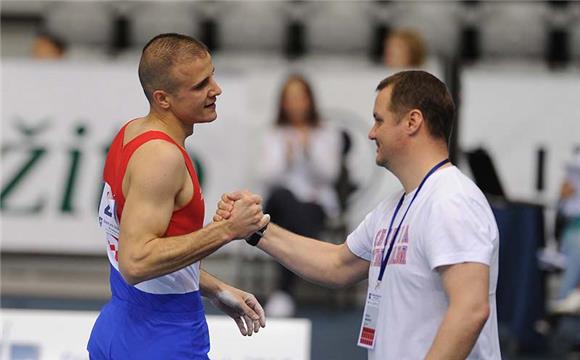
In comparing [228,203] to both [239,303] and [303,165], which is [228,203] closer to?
[239,303]

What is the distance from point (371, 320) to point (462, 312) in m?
0.48

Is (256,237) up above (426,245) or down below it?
below

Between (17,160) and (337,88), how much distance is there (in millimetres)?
2449

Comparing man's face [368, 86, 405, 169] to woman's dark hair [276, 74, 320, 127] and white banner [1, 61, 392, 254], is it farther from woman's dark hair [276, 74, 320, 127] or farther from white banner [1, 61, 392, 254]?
white banner [1, 61, 392, 254]

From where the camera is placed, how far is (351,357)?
7.73 m

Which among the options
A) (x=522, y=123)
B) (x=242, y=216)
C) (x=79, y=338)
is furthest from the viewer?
(x=522, y=123)

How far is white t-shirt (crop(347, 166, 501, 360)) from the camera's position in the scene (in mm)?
3465

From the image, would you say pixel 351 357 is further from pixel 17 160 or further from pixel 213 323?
pixel 17 160

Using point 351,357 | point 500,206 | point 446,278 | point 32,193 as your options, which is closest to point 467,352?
point 446,278

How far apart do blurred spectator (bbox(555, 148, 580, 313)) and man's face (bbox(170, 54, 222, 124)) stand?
478cm

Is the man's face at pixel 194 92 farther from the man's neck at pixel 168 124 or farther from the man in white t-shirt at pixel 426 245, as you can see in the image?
the man in white t-shirt at pixel 426 245

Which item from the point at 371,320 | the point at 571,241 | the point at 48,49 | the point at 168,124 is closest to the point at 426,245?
the point at 371,320

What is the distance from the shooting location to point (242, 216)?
3756 mm

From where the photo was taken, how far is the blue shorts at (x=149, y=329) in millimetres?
3828
